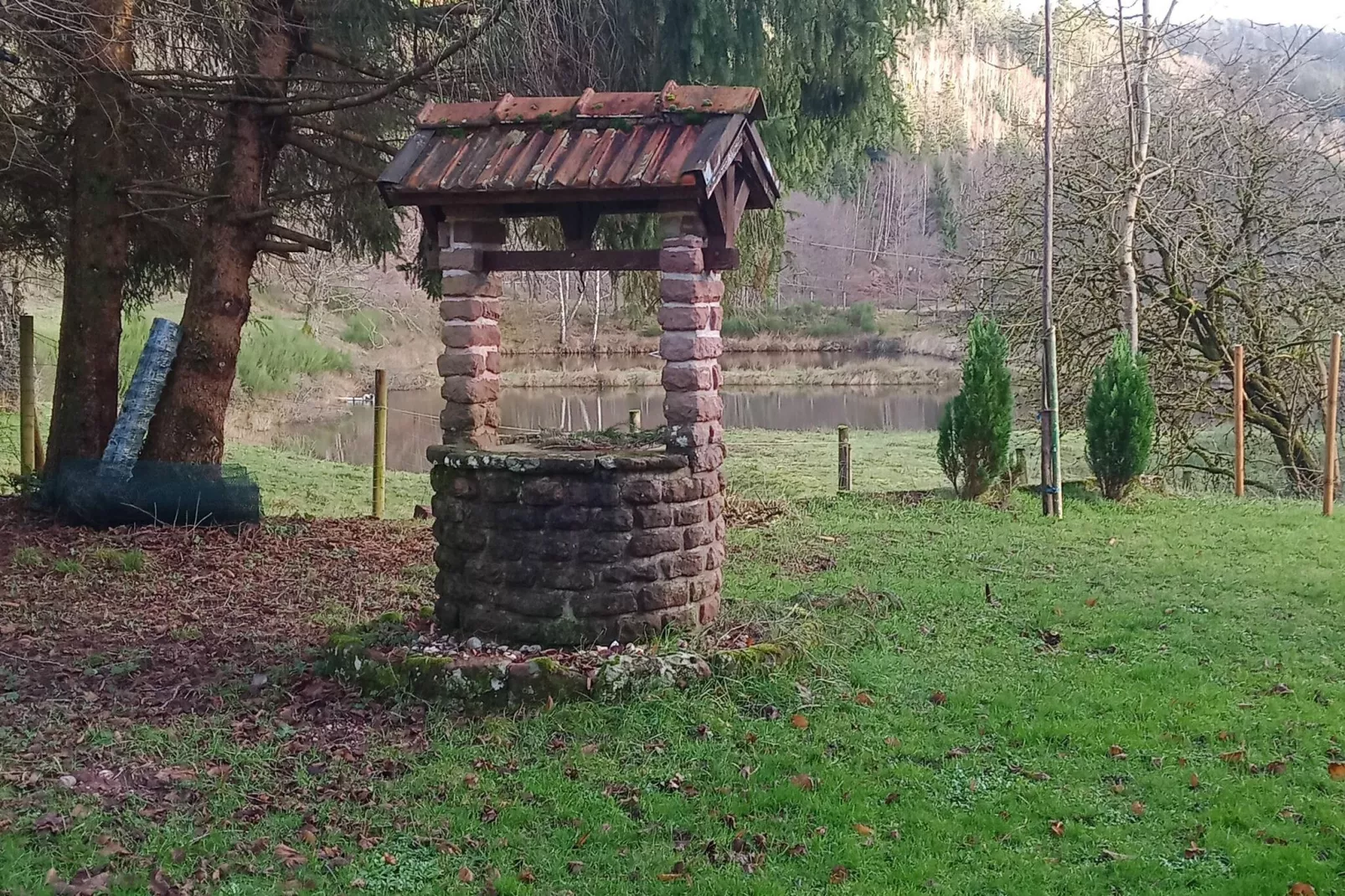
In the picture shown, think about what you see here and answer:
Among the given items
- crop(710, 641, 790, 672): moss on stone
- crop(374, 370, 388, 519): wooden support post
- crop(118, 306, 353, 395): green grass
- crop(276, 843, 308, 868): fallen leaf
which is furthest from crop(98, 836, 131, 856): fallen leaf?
crop(118, 306, 353, 395): green grass

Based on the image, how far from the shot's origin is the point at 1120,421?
11430 millimetres

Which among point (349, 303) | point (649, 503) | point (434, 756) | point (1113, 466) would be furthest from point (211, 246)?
point (349, 303)

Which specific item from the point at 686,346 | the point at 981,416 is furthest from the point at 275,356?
the point at 686,346

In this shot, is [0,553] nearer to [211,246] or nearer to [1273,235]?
[211,246]

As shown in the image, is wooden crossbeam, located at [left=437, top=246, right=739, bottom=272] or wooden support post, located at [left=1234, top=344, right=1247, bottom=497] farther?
wooden support post, located at [left=1234, top=344, right=1247, bottom=497]

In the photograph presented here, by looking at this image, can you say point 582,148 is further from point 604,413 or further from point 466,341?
point 604,413

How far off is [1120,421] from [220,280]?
8853 millimetres

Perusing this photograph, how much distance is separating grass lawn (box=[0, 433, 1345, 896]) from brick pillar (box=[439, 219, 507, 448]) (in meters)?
1.58

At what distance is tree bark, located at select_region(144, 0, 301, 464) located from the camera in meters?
8.97

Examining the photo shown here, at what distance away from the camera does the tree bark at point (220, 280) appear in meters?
8.97

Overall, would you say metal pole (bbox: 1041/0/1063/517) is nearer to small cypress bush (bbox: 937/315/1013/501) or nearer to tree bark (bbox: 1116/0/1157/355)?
small cypress bush (bbox: 937/315/1013/501)

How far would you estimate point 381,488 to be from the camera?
35.8 ft

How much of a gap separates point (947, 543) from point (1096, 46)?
11386 millimetres

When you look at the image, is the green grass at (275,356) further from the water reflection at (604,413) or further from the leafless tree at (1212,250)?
the leafless tree at (1212,250)
